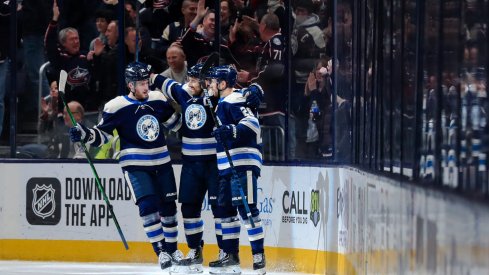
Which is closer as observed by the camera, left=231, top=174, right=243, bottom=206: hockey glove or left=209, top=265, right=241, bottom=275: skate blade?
left=231, top=174, right=243, bottom=206: hockey glove

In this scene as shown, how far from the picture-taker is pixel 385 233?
5.66 meters

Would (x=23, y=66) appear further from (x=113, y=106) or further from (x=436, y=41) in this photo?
(x=436, y=41)

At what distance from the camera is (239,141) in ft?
34.2

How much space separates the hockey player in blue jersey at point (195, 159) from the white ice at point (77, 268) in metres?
0.49

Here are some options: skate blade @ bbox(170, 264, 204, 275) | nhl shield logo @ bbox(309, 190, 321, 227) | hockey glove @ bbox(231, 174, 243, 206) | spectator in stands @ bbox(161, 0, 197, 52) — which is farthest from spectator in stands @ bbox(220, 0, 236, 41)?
skate blade @ bbox(170, 264, 204, 275)

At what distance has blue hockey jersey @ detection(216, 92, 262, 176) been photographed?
10320 mm

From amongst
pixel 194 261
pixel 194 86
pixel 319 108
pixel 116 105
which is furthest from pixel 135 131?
pixel 319 108

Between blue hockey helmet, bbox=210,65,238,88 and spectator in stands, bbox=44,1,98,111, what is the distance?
78.6 inches

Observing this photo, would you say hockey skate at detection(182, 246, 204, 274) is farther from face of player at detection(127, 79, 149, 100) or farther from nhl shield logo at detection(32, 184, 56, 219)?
nhl shield logo at detection(32, 184, 56, 219)

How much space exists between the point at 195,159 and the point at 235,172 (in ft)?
1.53

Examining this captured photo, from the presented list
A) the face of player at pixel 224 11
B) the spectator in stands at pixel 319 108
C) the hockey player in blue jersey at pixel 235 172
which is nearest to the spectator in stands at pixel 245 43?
the face of player at pixel 224 11

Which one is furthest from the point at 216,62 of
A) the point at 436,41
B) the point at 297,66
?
the point at 436,41

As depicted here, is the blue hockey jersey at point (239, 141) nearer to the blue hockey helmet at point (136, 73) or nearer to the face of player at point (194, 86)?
the face of player at point (194, 86)

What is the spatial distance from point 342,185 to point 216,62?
7.13 feet
